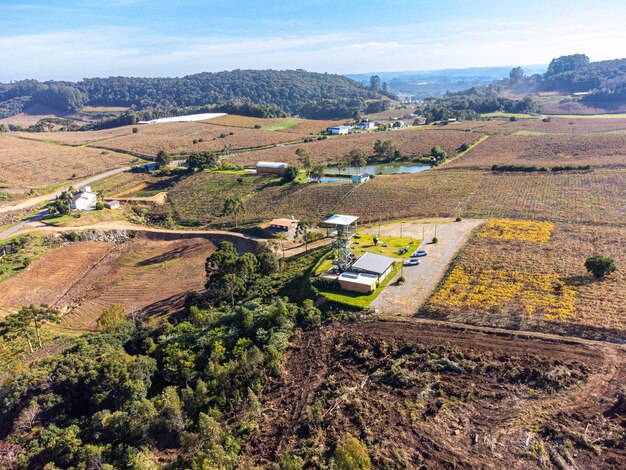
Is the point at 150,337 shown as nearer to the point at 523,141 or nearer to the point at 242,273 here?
the point at 242,273

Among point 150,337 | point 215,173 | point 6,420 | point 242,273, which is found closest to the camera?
point 6,420

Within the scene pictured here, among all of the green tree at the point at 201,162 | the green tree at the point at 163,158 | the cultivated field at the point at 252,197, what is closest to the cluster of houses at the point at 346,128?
the green tree at the point at 201,162

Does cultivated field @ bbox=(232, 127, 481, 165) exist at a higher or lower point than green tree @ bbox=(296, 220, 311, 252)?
higher

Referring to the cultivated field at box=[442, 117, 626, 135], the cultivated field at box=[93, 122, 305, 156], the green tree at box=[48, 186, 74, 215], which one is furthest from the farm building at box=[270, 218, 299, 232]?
the cultivated field at box=[442, 117, 626, 135]

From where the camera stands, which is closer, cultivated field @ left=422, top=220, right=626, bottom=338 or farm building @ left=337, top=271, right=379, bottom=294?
cultivated field @ left=422, top=220, right=626, bottom=338

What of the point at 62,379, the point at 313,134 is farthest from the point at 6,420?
the point at 313,134

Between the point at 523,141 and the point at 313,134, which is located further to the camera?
the point at 313,134

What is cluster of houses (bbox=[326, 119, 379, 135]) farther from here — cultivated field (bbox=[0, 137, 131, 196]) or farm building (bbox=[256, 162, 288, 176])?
cultivated field (bbox=[0, 137, 131, 196])

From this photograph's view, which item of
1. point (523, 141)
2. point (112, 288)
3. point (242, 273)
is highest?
point (523, 141)
